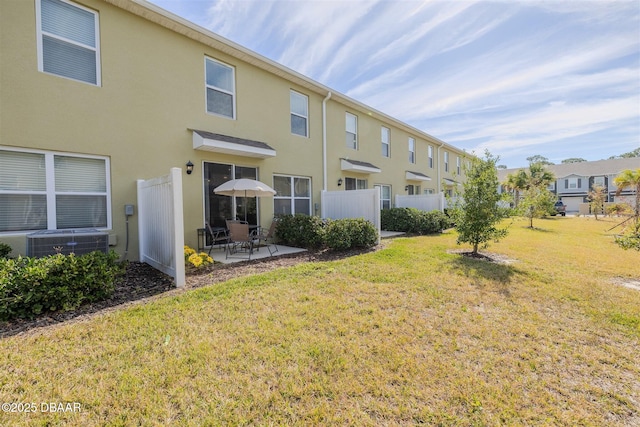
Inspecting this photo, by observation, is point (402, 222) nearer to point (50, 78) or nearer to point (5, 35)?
point (50, 78)

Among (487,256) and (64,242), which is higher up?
(64,242)

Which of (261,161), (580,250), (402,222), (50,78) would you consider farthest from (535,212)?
(50,78)

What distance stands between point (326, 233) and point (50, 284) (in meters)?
6.00

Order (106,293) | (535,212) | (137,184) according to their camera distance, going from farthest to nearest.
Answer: (535,212), (137,184), (106,293)

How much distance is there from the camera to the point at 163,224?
18.8 ft

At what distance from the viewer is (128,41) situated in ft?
22.2

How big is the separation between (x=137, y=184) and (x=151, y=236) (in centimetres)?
146

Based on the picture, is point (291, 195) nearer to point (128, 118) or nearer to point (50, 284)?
point (128, 118)

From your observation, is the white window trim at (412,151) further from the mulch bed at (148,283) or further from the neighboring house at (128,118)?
the mulch bed at (148,283)

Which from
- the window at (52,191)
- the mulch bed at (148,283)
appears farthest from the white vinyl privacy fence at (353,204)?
the window at (52,191)

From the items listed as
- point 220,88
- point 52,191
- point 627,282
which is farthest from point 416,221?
point 52,191

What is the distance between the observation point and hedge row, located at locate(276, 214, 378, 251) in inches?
320

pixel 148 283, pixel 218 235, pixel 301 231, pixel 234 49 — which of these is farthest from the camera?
pixel 301 231

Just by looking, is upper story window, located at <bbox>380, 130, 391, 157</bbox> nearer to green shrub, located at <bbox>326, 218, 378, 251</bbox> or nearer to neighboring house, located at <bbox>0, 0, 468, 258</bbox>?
neighboring house, located at <bbox>0, 0, 468, 258</bbox>
